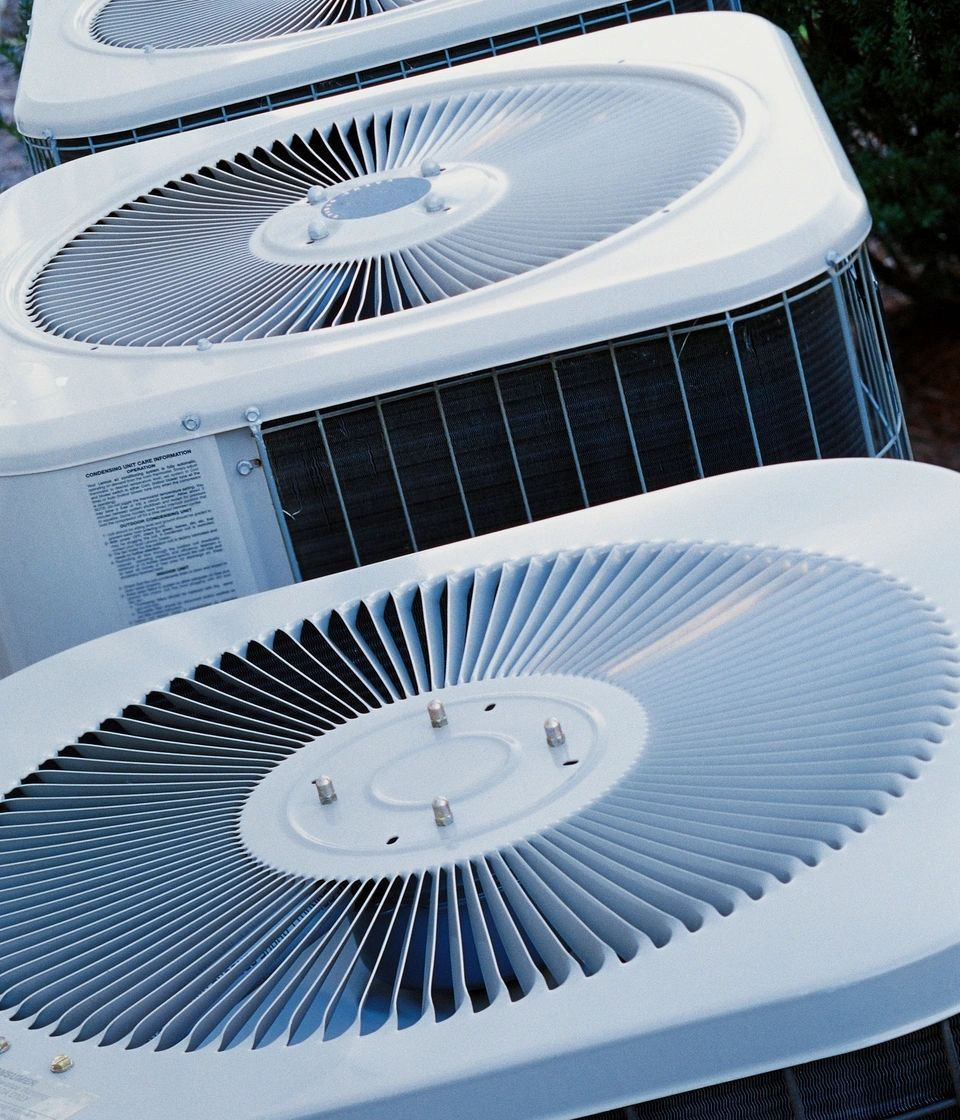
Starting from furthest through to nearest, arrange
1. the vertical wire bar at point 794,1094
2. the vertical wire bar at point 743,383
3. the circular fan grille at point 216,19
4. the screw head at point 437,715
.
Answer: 1. the circular fan grille at point 216,19
2. the vertical wire bar at point 743,383
3. the screw head at point 437,715
4. the vertical wire bar at point 794,1094

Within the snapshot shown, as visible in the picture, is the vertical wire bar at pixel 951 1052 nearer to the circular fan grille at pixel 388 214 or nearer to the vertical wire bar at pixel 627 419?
the vertical wire bar at pixel 627 419

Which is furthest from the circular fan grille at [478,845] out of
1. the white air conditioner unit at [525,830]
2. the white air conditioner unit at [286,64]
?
the white air conditioner unit at [286,64]

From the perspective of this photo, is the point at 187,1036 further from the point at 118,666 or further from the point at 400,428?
the point at 400,428

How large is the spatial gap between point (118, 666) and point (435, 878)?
705 millimetres

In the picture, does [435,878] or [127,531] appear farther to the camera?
[127,531]

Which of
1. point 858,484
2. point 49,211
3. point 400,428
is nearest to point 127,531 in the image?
point 400,428

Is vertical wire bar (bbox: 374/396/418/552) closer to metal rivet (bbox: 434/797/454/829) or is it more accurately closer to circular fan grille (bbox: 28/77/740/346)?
circular fan grille (bbox: 28/77/740/346)

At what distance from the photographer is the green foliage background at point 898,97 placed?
17.2 ft

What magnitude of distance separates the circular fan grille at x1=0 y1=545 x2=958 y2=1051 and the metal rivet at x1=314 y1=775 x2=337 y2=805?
0.26 feet

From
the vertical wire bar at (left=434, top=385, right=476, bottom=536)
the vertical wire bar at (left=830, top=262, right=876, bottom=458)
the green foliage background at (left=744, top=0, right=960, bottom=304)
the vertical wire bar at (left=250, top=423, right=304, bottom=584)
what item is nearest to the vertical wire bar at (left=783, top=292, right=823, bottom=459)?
the vertical wire bar at (left=830, top=262, right=876, bottom=458)

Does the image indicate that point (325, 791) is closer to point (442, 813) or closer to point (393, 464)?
point (442, 813)

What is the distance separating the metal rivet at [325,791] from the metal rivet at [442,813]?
0.44ft

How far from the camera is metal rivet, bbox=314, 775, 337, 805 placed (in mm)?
1576

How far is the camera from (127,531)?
2410mm
